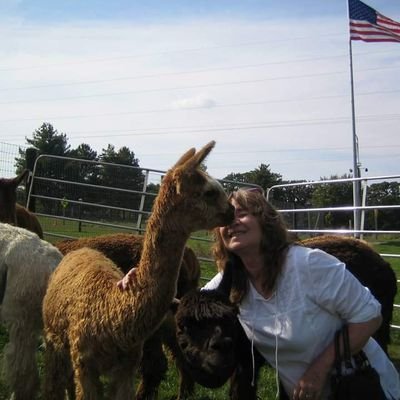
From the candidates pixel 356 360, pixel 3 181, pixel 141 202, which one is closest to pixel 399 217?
pixel 141 202

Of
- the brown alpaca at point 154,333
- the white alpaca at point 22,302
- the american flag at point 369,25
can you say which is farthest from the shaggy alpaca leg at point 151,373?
the american flag at point 369,25

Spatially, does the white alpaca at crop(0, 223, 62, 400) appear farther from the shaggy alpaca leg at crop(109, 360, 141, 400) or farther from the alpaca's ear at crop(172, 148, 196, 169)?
the alpaca's ear at crop(172, 148, 196, 169)

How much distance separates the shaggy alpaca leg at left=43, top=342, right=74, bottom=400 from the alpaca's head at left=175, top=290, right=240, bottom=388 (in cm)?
98

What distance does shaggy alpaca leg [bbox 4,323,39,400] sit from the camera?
14.6ft

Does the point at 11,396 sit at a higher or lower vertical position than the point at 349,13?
lower

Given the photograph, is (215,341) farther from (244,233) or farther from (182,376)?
(182,376)

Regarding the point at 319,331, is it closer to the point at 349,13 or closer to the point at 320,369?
the point at 320,369

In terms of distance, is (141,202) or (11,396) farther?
(141,202)

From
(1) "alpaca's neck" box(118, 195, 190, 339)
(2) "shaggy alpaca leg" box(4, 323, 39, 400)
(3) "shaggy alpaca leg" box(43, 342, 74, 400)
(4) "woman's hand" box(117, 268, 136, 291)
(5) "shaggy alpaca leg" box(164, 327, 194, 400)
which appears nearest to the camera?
(1) "alpaca's neck" box(118, 195, 190, 339)

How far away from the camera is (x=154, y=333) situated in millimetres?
5246

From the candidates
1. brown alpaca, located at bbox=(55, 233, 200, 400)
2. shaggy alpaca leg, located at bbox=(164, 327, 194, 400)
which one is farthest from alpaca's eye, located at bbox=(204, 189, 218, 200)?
shaggy alpaca leg, located at bbox=(164, 327, 194, 400)

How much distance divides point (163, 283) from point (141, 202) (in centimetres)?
789

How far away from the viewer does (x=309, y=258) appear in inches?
140

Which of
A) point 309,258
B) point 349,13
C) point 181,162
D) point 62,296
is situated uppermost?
point 349,13
